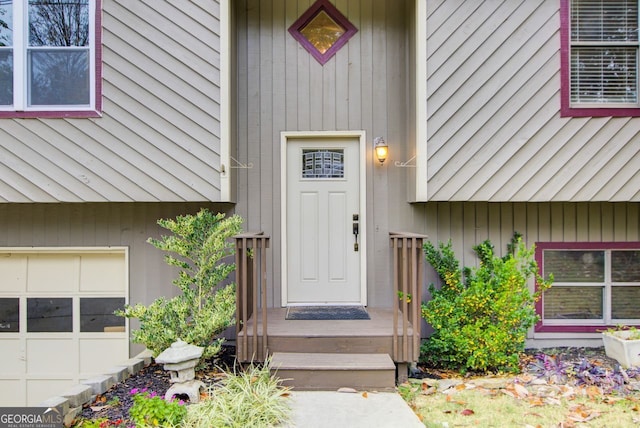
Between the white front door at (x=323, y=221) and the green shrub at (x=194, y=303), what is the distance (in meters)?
1.00

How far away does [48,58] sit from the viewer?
13.1ft

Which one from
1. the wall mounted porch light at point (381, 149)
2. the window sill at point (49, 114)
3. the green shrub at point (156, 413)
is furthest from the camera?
the wall mounted porch light at point (381, 149)

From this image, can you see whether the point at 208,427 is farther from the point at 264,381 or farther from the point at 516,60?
the point at 516,60

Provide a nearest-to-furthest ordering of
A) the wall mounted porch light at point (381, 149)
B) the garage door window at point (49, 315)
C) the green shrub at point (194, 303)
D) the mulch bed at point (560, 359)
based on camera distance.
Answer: the green shrub at point (194, 303), the mulch bed at point (560, 359), the wall mounted porch light at point (381, 149), the garage door window at point (49, 315)

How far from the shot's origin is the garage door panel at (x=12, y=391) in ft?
14.3

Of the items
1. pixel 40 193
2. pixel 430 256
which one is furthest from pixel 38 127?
pixel 430 256

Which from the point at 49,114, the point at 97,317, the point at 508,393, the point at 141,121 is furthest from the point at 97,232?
the point at 508,393

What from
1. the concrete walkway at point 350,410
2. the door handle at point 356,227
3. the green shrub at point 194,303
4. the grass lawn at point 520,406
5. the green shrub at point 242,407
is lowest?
the grass lawn at point 520,406

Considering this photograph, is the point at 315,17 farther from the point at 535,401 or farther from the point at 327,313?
the point at 535,401

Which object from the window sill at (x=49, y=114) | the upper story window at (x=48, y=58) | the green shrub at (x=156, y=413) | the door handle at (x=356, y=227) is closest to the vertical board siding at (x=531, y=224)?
the door handle at (x=356, y=227)

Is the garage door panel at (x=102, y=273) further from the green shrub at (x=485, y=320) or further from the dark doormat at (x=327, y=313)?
the green shrub at (x=485, y=320)

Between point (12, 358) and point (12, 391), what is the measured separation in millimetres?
359

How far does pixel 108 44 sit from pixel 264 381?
11.7 feet

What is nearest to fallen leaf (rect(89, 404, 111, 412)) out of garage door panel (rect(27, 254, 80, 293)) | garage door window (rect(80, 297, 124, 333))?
garage door window (rect(80, 297, 124, 333))
